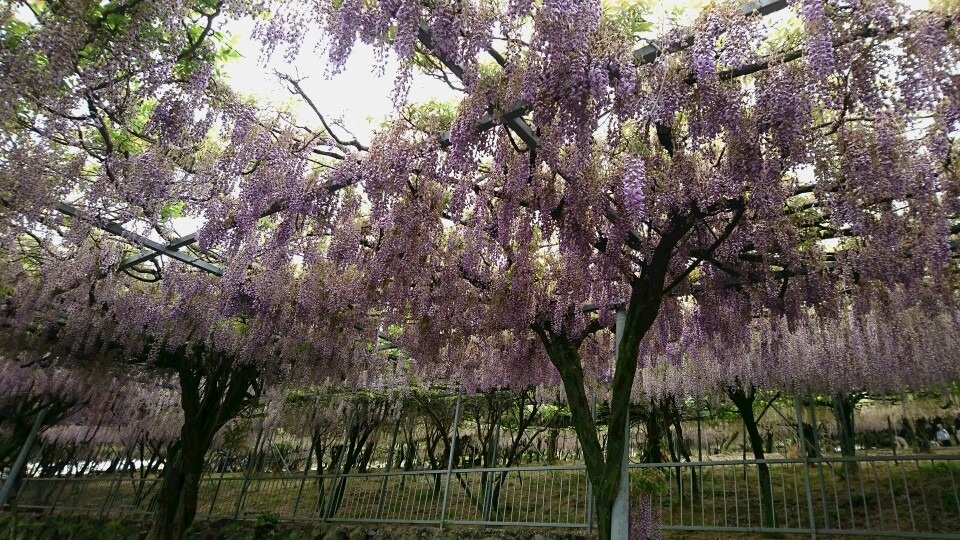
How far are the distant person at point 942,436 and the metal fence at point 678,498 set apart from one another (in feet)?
20.1


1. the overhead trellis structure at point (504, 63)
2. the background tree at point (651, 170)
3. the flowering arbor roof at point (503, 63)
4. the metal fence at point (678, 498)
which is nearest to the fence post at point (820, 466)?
the metal fence at point (678, 498)

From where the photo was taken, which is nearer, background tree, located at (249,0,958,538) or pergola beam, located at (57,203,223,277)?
background tree, located at (249,0,958,538)

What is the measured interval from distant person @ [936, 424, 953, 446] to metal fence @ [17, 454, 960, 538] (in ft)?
20.1

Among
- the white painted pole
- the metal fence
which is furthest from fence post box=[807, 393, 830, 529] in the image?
the white painted pole

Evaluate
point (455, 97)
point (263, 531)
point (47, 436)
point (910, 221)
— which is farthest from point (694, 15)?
point (47, 436)

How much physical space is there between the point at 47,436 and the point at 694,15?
2334 cm

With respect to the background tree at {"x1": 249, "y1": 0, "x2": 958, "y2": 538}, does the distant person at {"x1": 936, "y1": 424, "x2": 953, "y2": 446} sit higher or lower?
lower

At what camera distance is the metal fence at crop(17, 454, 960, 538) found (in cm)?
648

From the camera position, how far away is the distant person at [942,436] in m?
16.4

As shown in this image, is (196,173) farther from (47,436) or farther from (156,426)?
(47,436)

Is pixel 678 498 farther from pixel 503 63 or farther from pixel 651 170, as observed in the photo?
pixel 503 63

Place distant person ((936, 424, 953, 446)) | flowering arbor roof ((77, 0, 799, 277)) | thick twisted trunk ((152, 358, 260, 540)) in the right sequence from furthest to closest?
distant person ((936, 424, 953, 446)), thick twisted trunk ((152, 358, 260, 540)), flowering arbor roof ((77, 0, 799, 277))

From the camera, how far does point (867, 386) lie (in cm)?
898

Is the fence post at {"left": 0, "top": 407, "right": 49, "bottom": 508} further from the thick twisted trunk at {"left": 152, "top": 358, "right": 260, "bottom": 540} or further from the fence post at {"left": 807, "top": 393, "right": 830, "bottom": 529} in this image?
the fence post at {"left": 807, "top": 393, "right": 830, "bottom": 529}
